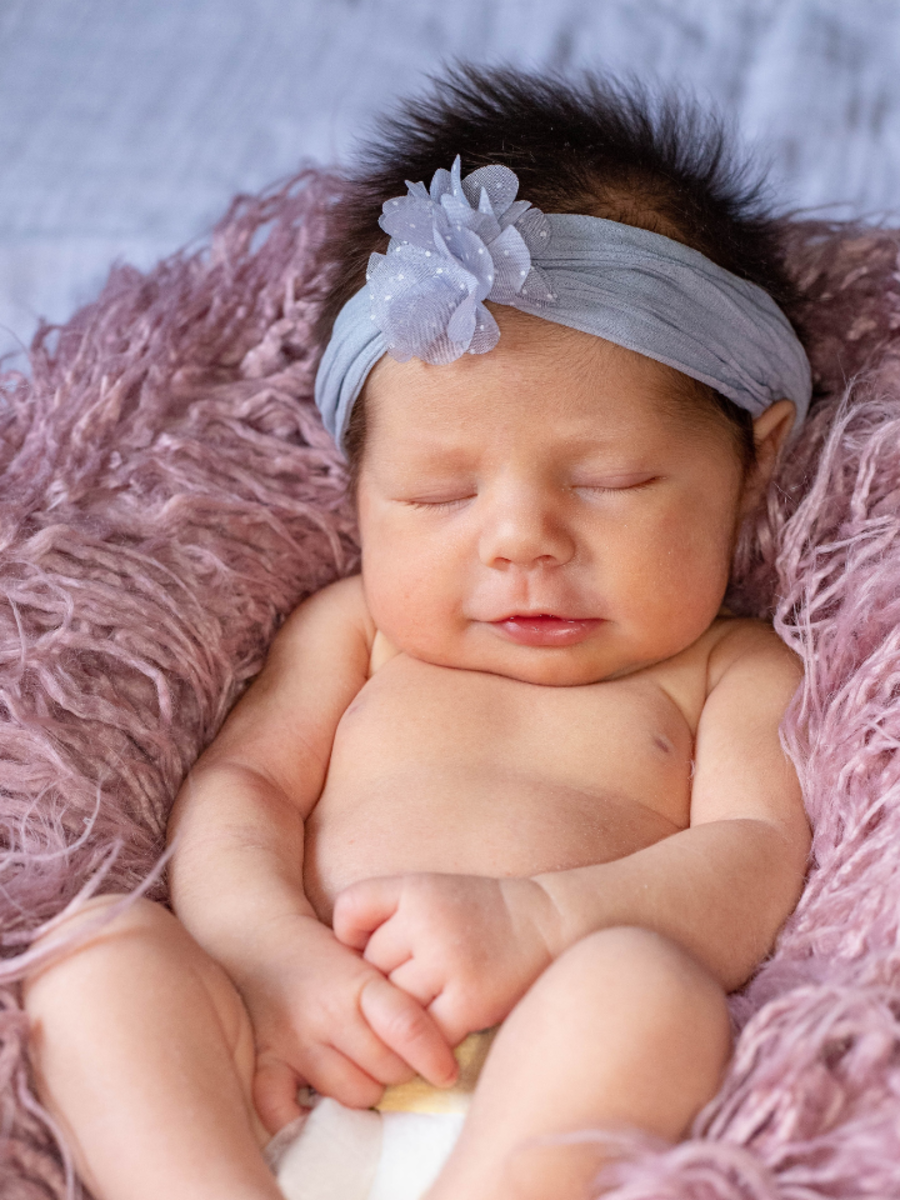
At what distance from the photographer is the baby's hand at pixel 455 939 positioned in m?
0.99

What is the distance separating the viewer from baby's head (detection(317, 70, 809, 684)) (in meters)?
1.20

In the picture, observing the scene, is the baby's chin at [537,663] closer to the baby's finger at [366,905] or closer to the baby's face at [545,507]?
the baby's face at [545,507]

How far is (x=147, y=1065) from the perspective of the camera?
92 centimetres

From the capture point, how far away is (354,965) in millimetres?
1034

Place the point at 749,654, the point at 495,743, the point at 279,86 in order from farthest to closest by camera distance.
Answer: the point at 279,86 → the point at 749,654 → the point at 495,743

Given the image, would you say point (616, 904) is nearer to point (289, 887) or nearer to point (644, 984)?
point (644, 984)

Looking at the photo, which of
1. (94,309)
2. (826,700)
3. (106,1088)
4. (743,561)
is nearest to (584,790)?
(826,700)

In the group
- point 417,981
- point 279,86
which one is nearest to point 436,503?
point 417,981

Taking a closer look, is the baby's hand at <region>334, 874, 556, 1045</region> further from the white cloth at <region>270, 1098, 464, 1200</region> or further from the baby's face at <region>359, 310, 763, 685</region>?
the baby's face at <region>359, 310, 763, 685</region>

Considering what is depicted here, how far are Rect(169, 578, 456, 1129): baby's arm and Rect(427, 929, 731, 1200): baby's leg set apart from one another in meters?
0.11

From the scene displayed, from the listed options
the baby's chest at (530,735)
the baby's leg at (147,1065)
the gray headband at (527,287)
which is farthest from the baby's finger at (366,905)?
the gray headband at (527,287)

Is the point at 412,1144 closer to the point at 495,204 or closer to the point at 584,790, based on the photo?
the point at 584,790

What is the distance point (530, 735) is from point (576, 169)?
1.79ft

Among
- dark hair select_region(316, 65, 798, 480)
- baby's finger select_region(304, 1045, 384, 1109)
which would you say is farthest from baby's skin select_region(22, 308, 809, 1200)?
dark hair select_region(316, 65, 798, 480)
